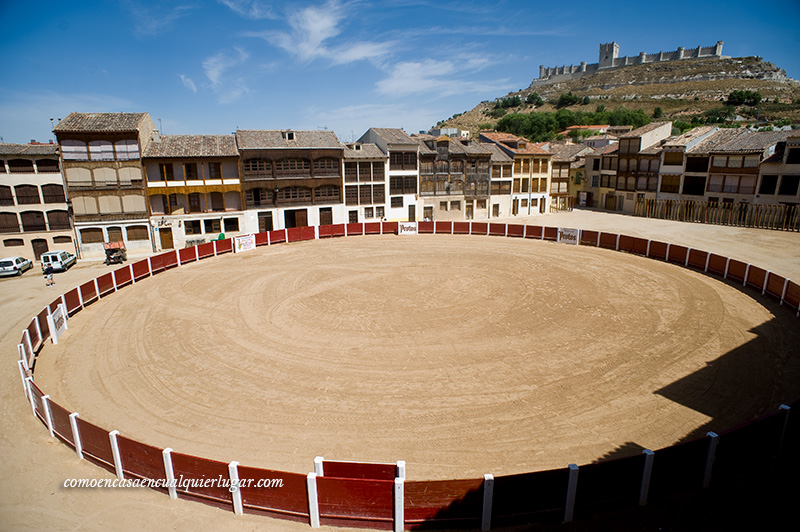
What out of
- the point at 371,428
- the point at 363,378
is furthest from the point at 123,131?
the point at 371,428

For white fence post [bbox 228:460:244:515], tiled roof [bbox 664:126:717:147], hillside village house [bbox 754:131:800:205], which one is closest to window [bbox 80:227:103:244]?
white fence post [bbox 228:460:244:515]

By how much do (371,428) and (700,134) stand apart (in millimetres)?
53083

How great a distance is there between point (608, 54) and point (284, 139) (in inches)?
7287

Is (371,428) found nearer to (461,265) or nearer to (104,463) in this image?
(104,463)

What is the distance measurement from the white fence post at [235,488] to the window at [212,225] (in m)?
32.6

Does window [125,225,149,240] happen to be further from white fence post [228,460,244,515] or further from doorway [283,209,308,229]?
white fence post [228,460,244,515]

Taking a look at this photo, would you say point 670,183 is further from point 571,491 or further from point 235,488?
point 235,488

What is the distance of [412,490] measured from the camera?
818cm

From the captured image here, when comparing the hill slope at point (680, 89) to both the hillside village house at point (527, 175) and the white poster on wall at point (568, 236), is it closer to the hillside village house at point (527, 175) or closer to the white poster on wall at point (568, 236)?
the hillside village house at point (527, 175)

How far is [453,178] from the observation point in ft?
160

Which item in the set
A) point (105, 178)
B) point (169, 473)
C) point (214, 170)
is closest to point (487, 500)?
point (169, 473)

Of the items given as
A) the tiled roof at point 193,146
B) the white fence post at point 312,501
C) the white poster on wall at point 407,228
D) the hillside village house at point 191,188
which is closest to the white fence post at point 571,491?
the white fence post at point 312,501

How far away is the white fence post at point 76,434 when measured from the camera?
1022cm

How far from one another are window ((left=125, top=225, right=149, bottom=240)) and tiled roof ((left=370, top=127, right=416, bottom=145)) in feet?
76.4
